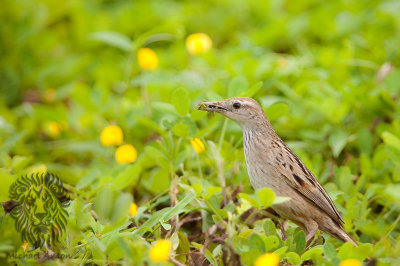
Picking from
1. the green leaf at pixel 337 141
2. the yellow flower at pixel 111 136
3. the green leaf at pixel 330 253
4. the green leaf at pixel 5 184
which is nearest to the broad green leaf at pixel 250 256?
Result: the green leaf at pixel 330 253

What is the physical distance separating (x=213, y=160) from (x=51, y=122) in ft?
8.69

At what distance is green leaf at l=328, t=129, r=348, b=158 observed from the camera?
184 inches

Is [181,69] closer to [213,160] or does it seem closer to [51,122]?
[51,122]

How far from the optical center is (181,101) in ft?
13.9

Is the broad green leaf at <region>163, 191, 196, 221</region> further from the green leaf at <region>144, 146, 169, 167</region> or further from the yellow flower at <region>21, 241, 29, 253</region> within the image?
the yellow flower at <region>21, 241, 29, 253</region>

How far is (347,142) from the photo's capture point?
504 centimetres

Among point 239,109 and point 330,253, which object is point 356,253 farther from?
point 239,109

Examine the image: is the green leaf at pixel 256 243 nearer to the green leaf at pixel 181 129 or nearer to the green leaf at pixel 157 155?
the green leaf at pixel 181 129

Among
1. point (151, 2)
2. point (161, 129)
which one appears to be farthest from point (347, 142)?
point (151, 2)

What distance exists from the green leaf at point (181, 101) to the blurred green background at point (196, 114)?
0.04 ft

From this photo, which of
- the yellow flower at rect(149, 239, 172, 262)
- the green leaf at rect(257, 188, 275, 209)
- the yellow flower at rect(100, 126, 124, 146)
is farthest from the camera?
the yellow flower at rect(100, 126, 124, 146)

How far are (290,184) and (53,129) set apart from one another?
3.16m

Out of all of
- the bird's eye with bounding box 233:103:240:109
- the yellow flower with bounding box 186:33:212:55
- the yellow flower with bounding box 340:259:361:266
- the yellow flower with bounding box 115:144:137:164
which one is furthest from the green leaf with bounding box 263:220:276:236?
the yellow flower with bounding box 186:33:212:55

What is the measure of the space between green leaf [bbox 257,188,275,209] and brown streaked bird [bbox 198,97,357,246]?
721 millimetres
